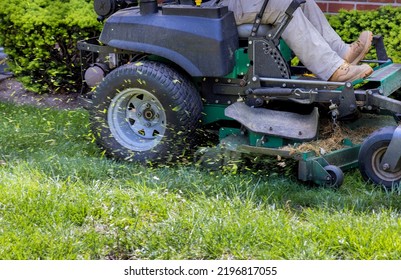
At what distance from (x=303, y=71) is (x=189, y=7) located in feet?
3.56

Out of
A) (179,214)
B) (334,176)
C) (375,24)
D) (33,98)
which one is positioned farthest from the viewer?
(33,98)

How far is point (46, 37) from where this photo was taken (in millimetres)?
8141

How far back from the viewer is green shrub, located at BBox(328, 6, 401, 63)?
23.8 feet

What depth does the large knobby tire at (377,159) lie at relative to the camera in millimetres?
5676

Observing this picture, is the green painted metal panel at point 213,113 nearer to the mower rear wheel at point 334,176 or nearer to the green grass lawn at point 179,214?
the green grass lawn at point 179,214

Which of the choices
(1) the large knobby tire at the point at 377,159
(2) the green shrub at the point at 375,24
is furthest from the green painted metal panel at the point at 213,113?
(2) the green shrub at the point at 375,24

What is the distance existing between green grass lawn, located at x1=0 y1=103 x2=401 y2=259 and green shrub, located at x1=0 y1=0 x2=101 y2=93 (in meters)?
1.94

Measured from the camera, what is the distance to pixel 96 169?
605 centimetres

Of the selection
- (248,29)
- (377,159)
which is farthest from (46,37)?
(377,159)

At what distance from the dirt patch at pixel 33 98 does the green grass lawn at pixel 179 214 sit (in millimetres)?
1789

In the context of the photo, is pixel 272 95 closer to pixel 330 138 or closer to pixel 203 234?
pixel 330 138

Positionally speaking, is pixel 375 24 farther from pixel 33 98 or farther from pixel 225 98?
pixel 33 98

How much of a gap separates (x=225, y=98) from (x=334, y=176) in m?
1.05
